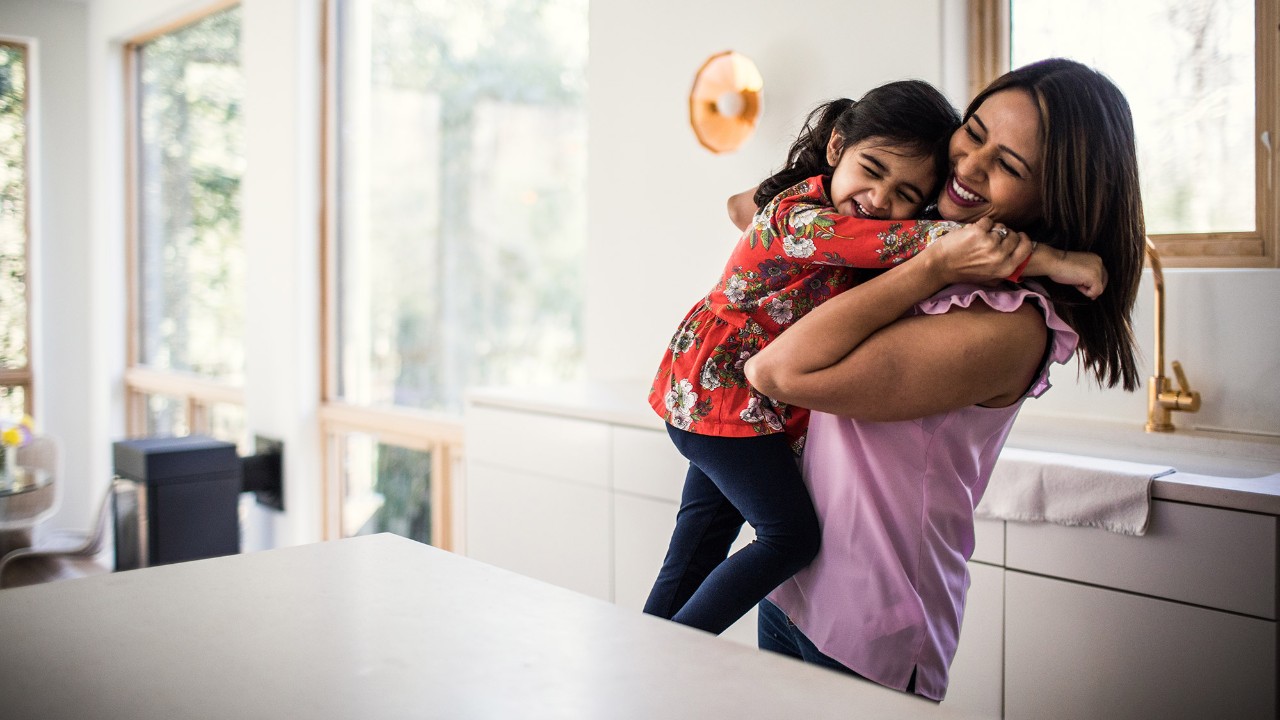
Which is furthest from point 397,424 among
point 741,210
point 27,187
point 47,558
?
point 27,187

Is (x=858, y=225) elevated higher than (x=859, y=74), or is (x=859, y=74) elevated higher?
(x=859, y=74)

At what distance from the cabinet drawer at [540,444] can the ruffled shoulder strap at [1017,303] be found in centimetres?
120

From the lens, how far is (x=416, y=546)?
1.02 m

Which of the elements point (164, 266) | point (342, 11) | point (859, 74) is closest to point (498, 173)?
point (342, 11)

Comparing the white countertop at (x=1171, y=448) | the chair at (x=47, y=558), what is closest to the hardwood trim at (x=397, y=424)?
the chair at (x=47, y=558)

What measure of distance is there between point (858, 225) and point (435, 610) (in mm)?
690

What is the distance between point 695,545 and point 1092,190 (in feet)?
2.29

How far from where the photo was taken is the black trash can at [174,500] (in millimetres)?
3820

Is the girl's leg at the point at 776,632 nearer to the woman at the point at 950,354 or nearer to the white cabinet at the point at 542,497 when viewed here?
the woman at the point at 950,354

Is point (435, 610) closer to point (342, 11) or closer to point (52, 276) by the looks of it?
point (342, 11)

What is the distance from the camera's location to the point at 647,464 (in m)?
2.18

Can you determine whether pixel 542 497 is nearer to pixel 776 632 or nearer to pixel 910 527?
pixel 776 632

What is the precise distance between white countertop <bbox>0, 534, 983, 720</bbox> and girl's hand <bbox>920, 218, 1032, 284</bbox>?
1.79 ft

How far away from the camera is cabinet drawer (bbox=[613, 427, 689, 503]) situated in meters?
2.12
